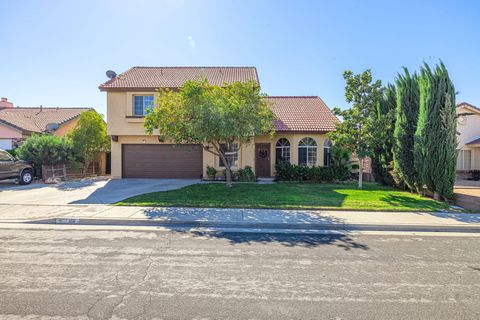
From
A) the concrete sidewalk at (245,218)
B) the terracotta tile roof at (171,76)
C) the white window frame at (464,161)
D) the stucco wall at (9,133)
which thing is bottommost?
the concrete sidewalk at (245,218)

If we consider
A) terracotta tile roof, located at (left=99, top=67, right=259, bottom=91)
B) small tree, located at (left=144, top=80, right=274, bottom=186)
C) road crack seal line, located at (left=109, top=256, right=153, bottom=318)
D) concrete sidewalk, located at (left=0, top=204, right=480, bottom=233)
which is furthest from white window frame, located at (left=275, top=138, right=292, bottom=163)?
road crack seal line, located at (left=109, top=256, right=153, bottom=318)

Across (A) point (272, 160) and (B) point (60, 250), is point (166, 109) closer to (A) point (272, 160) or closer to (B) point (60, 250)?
(B) point (60, 250)

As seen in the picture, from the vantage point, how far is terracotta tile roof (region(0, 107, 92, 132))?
2262 centimetres

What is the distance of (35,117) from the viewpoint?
26828 mm

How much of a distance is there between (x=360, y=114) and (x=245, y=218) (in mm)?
8435

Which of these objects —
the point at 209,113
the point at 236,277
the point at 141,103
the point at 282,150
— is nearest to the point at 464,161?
the point at 282,150

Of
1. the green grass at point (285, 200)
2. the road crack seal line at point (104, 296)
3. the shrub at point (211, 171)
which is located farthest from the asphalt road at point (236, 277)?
the shrub at point (211, 171)

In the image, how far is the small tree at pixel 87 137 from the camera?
57.1 ft

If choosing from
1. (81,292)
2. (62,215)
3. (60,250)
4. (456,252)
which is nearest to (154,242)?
(60,250)

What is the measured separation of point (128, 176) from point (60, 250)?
13.0 metres

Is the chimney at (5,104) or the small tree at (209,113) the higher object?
the chimney at (5,104)

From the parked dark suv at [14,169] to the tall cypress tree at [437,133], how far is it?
19.7 metres

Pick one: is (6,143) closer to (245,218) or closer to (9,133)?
(9,133)

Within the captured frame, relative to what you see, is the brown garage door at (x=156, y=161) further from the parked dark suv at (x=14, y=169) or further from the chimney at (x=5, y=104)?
the chimney at (x=5, y=104)
